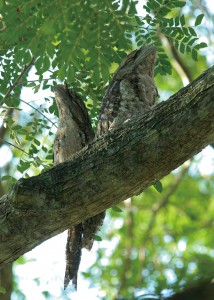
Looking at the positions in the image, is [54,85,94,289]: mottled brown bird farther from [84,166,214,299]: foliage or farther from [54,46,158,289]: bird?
[84,166,214,299]: foliage

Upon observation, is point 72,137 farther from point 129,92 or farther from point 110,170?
point 110,170

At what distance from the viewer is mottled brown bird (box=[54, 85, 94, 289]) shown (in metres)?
5.02

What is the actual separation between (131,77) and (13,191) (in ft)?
5.58

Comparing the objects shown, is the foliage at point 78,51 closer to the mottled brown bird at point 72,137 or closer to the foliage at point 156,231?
the mottled brown bird at point 72,137

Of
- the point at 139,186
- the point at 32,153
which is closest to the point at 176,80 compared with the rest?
the point at 32,153

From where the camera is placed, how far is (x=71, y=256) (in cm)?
503

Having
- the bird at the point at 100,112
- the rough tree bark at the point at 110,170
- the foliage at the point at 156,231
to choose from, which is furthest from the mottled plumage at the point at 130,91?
the foliage at the point at 156,231

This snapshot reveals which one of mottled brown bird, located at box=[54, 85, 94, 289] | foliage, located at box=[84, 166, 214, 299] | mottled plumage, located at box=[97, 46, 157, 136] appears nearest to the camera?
mottled plumage, located at box=[97, 46, 157, 136]

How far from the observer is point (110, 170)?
12.0 feet

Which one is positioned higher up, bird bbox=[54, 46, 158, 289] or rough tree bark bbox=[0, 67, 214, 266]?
bird bbox=[54, 46, 158, 289]

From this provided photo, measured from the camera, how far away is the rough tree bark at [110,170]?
3.44 m

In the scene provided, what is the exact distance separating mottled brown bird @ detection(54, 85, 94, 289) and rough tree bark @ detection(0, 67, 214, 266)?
1.05 meters

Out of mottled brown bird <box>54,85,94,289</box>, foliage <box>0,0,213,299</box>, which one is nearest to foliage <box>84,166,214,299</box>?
foliage <box>0,0,213,299</box>

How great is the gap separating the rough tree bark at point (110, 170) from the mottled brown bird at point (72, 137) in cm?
105
